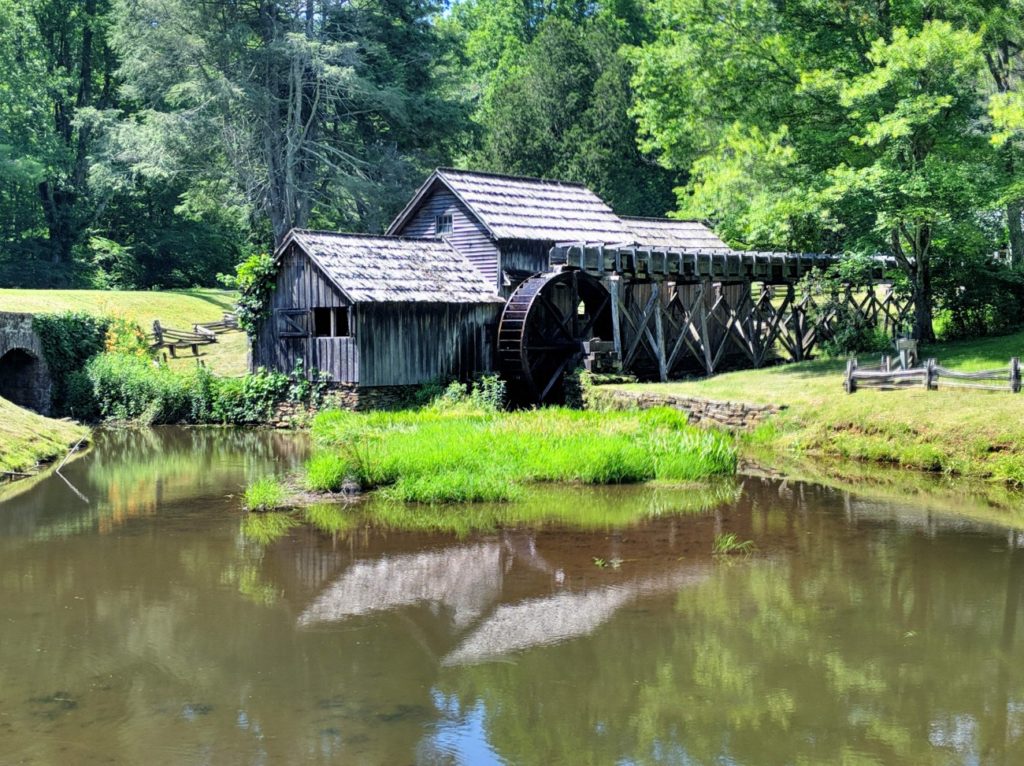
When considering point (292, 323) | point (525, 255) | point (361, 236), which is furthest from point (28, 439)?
point (525, 255)

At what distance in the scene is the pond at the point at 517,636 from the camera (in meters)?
7.00

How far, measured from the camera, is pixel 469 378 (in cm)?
2595

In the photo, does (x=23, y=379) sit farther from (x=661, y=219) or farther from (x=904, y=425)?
(x=904, y=425)

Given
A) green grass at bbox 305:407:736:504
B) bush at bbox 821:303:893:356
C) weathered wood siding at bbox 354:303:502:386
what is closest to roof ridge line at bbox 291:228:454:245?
weathered wood siding at bbox 354:303:502:386

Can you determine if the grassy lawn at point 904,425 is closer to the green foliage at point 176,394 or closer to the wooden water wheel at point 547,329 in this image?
the wooden water wheel at point 547,329

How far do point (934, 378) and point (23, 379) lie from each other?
20857 mm

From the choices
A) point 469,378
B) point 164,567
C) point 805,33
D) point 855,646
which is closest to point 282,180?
point 469,378

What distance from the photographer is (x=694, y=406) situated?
21.8 meters

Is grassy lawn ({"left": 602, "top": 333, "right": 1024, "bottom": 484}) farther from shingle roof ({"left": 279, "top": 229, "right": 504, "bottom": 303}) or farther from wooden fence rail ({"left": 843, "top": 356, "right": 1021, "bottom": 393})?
shingle roof ({"left": 279, "top": 229, "right": 504, "bottom": 303})

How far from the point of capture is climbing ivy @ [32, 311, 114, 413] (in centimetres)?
2642

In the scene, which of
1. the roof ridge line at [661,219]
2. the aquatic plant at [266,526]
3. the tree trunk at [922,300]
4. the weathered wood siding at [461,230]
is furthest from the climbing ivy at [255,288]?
the tree trunk at [922,300]

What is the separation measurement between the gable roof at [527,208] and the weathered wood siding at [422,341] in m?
2.29

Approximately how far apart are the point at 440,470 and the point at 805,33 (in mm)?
17415

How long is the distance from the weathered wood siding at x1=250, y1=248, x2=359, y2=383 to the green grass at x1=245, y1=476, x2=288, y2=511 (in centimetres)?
938
